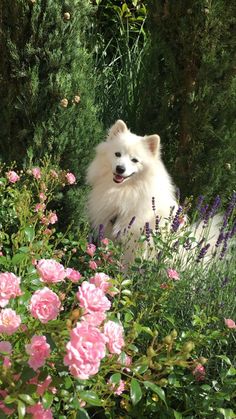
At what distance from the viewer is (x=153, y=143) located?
382 cm

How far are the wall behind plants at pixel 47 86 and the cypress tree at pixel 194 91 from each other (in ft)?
2.47

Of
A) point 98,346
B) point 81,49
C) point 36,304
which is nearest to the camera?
point 98,346

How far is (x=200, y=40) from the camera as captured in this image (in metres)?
4.33

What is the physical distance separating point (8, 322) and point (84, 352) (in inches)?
11.2

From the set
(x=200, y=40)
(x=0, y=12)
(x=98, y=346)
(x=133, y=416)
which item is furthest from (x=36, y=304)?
(x=200, y=40)

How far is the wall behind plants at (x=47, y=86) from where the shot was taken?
12.8 feet

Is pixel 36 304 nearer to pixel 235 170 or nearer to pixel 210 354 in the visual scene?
pixel 210 354

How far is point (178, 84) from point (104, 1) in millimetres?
3515

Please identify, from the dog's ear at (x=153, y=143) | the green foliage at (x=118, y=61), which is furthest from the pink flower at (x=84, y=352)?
the green foliage at (x=118, y=61)

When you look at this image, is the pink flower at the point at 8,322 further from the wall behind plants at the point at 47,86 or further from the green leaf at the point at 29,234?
the wall behind plants at the point at 47,86

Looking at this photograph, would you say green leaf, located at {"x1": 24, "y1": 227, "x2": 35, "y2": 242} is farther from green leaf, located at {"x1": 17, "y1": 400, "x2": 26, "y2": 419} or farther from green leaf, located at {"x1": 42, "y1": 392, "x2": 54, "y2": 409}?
green leaf, located at {"x1": 17, "y1": 400, "x2": 26, "y2": 419}

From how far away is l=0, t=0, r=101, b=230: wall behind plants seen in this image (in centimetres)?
389

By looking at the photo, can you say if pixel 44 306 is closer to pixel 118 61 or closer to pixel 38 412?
pixel 38 412

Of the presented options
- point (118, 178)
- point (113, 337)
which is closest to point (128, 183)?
point (118, 178)
